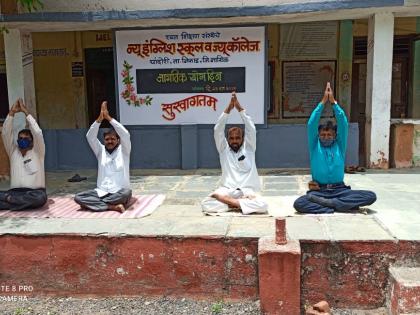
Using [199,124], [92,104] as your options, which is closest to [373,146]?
[199,124]

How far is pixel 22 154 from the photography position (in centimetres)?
558

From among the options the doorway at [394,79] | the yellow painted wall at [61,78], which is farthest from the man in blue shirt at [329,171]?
the yellow painted wall at [61,78]

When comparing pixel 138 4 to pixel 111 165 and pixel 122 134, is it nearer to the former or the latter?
pixel 122 134

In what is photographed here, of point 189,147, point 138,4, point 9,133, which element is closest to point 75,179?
point 189,147

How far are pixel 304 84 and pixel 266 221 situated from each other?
6353mm

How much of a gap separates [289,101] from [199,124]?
2906mm

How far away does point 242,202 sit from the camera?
16.8 ft

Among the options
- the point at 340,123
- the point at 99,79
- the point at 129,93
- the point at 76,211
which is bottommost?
the point at 76,211

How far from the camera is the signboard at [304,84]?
10219 mm

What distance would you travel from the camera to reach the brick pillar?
375 cm

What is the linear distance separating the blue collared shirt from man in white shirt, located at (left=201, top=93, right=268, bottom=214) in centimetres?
70

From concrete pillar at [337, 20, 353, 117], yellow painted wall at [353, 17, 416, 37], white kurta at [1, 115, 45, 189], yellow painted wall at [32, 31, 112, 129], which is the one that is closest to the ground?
white kurta at [1, 115, 45, 189]

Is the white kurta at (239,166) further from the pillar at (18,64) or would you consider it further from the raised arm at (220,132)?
the pillar at (18,64)

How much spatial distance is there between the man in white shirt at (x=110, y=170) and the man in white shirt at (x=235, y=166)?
1087 mm
